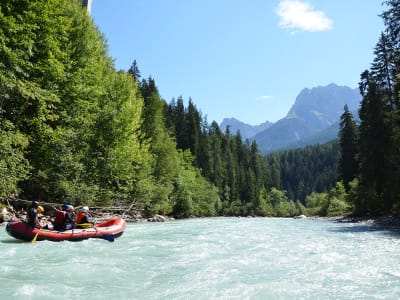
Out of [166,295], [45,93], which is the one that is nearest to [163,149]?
[45,93]

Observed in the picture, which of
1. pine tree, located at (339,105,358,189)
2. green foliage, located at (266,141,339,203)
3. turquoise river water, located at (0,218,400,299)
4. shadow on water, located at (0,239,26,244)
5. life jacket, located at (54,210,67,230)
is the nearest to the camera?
turquoise river water, located at (0,218,400,299)

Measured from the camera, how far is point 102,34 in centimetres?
2541

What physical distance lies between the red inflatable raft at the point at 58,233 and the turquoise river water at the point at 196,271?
363mm

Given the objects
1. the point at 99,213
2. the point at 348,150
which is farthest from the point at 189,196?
the point at 348,150

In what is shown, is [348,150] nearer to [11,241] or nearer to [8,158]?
[8,158]

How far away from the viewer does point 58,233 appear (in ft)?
42.0

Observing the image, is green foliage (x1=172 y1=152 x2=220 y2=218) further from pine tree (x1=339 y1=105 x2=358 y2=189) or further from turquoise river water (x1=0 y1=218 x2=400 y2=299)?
turquoise river water (x1=0 y1=218 x2=400 y2=299)

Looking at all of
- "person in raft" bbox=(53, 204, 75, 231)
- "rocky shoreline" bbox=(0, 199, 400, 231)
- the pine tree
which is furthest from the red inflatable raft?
the pine tree

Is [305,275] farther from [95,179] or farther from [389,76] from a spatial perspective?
[389,76]

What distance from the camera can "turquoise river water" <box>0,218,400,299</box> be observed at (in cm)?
673

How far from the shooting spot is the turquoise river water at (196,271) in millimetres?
6734

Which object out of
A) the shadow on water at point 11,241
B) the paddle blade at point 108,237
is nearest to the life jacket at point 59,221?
the shadow on water at point 11,241

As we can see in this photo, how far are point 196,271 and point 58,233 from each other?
6.49 m

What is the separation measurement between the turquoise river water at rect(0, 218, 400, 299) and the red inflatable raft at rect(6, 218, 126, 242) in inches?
14.3
